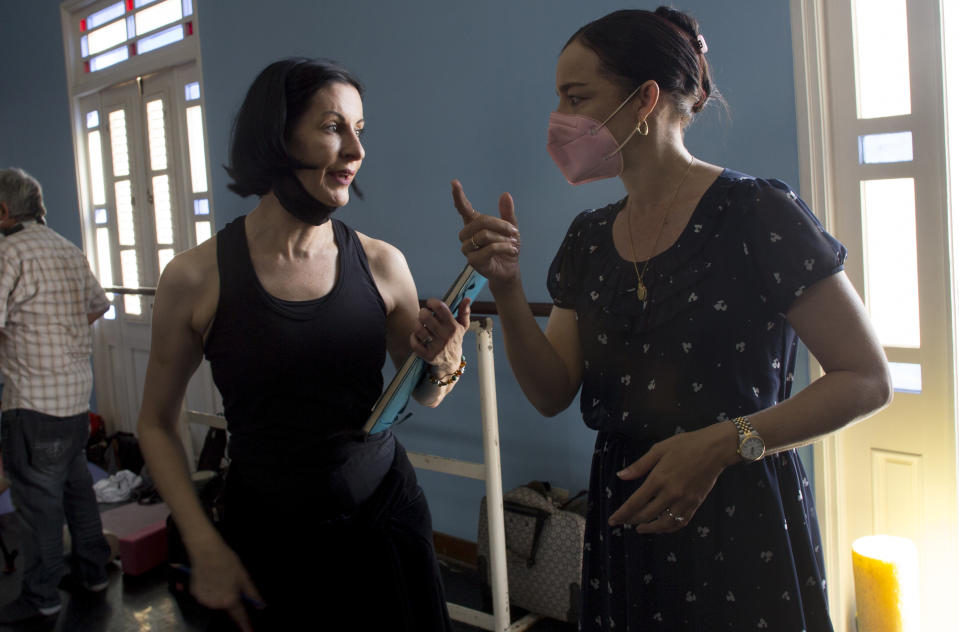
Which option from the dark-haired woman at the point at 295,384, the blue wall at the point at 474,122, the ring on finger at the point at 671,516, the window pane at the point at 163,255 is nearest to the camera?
the ring on finger at the point at 671,516

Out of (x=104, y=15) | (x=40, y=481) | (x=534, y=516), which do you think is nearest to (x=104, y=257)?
(x=104, y=15)

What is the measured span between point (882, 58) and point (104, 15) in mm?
4693

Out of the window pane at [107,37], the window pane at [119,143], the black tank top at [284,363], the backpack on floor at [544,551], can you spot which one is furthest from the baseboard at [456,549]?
the window pane at [107,37]

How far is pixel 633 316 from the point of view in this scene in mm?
1098

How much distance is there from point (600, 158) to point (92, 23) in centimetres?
496

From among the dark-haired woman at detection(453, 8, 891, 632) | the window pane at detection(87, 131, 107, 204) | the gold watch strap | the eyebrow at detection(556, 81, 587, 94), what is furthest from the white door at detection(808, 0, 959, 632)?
the window pane at detection(87, 131, 107, 204)

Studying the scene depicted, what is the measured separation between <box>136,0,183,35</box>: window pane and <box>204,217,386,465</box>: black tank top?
3657 millimetres

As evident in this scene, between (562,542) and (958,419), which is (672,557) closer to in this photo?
(958,419)

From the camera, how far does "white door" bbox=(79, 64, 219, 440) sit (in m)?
4.44

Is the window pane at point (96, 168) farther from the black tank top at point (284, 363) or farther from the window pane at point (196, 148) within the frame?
the black tank top at point (284, 363)

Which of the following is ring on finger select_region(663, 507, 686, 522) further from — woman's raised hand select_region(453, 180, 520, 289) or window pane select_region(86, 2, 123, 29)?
window pane select_region(86, 2, 123, 29)

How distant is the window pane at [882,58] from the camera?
78.7 inches

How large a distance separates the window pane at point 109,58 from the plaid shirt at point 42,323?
7.21 ft

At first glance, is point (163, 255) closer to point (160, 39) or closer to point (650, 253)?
point (160, 39)
